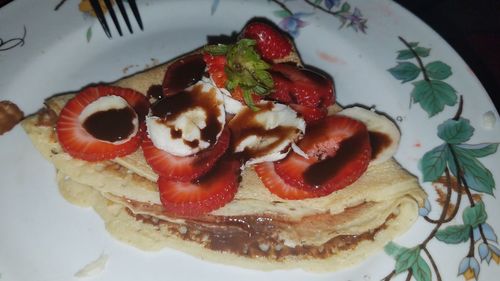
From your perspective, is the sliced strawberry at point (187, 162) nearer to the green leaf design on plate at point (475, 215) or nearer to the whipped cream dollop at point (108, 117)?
the whipped cream dollop at point (108, 117)

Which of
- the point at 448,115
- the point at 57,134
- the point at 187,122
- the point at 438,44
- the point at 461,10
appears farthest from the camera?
the point at 461,10

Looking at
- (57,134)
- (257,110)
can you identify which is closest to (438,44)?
(257,110)

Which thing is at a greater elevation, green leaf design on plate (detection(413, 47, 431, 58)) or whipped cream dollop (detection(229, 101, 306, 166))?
whipped cream dollop (detection(229, 101, 306, 166))

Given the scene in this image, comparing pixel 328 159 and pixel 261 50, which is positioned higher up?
pixel 261 50

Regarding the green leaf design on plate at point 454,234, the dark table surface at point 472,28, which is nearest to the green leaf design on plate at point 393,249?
the green leaf design on plate at point 454,234

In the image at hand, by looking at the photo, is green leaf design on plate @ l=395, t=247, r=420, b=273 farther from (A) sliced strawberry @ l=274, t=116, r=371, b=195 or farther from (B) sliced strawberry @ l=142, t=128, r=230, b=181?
(B) sliced strawberry @ l=142, t=128, r=230, b=181

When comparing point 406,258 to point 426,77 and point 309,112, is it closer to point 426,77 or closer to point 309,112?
point 309,112

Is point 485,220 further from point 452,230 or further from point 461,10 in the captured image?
point 461,10

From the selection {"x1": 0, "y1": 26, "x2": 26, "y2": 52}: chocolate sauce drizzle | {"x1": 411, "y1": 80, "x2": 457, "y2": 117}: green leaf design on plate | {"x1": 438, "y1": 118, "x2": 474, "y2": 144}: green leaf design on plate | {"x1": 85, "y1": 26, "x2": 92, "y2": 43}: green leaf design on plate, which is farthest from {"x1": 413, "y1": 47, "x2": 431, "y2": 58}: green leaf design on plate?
{"x1": 0, "y1": 26, "x2": 26, "y2": 52}: chocolate sauce drizzle
